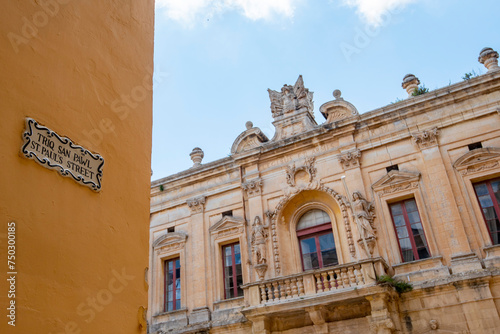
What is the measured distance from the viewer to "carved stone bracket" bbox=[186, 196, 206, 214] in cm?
1602

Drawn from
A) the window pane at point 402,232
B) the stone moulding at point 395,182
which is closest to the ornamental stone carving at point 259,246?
the stone moulding at point 395,182

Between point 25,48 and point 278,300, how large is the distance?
1010cm

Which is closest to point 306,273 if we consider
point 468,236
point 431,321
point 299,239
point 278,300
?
point 278,300

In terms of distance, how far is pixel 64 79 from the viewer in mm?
3752

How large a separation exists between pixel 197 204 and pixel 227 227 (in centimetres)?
153

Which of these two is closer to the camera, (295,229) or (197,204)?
(295,229)

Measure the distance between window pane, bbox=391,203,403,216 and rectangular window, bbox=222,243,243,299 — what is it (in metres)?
5.07

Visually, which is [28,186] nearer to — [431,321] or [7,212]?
[7,212]

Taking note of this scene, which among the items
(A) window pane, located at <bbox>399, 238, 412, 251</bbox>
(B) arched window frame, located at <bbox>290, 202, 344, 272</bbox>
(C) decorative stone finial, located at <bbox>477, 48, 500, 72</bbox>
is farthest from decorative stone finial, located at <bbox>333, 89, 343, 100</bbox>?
(A) window pane, located at <bbox>399, 238, 412, 251</bbox>

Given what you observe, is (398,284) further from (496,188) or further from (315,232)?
(496,188)

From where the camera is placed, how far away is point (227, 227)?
15.3 meters

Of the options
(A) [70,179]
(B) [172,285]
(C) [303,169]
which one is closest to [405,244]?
(C) [303,169]

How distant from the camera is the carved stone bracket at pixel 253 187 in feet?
49.7

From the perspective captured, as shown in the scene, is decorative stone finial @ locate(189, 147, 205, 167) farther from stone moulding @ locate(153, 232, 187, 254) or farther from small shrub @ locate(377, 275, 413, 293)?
small shrub @ locate(377, 275, 413, 293)
